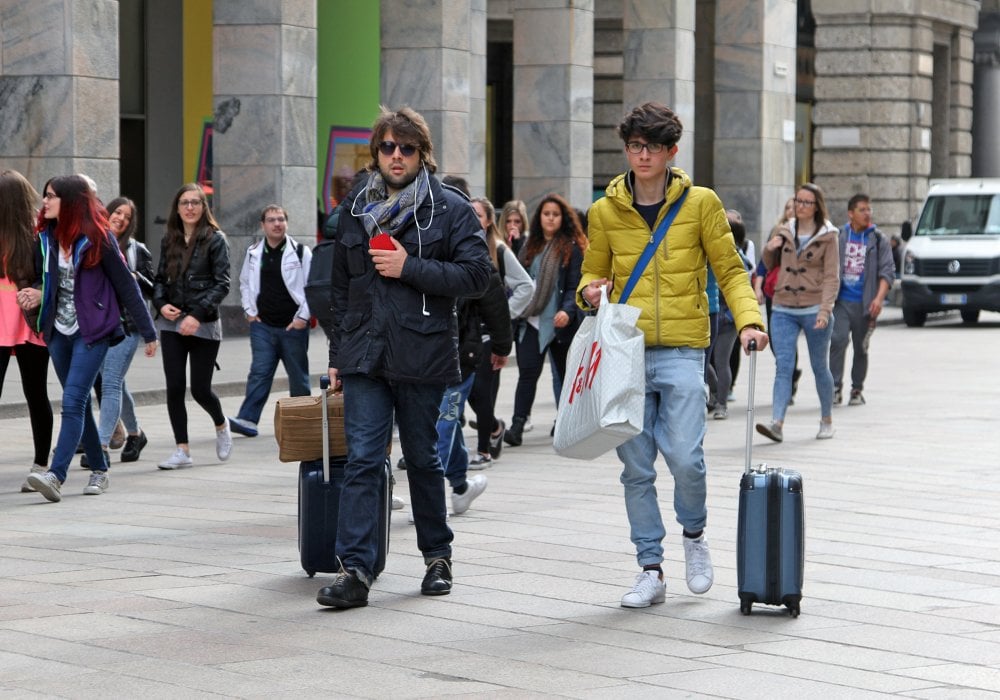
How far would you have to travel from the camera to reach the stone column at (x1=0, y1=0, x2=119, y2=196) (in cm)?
1730

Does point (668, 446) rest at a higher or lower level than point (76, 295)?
lower

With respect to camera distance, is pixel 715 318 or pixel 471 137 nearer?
pixel 715 318

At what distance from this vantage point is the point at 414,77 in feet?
76.5

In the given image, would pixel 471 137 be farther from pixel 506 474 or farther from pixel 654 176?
pixel 654 176

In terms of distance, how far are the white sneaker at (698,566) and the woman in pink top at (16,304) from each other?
4.41 meters

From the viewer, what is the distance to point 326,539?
7.38 m

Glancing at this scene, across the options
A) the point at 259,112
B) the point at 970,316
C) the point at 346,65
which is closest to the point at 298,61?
the point at 259,112

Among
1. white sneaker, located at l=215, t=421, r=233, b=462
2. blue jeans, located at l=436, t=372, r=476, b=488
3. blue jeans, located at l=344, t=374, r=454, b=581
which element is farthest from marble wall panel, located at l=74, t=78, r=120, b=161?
blue jeans, located at l=344, t=374, r=454, b=581

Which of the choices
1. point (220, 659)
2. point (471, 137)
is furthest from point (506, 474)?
point (471, 137)

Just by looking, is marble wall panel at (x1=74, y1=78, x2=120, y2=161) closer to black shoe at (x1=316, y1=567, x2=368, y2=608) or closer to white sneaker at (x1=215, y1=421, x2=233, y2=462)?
white sneaker at (x1=215, y1=421, x2=233, y2=462)

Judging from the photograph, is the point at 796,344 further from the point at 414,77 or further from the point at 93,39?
the point at 414,77

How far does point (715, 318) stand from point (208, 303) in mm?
3902

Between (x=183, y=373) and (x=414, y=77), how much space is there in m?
12.2

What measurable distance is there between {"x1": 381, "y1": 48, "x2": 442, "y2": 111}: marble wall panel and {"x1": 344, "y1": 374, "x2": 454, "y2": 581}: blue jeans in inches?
643
